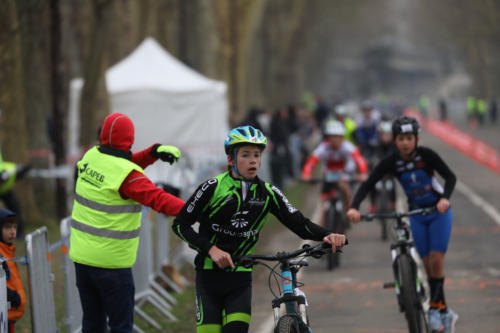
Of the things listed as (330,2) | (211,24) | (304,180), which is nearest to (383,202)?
(304,180)

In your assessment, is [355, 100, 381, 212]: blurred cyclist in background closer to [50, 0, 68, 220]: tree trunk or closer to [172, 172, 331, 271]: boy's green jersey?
[50, 0, 68, 220]: tree trunk

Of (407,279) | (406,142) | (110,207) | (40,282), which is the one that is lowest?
(407,279)

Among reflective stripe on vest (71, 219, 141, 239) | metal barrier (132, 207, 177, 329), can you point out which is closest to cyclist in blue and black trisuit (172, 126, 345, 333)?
reflective stripe on vest (71, 219, 141, 239)

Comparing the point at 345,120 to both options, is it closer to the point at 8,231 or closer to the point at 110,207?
the point at 8,231

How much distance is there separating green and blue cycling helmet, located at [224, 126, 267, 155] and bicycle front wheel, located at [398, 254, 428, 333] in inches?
109

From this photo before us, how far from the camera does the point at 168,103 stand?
24.2 metres

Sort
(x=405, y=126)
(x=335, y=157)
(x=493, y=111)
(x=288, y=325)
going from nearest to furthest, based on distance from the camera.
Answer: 1. (x=288, y=325)
2. (x=405, y=126)
3. (x=335, y=157)
4. (x=493, y=111)

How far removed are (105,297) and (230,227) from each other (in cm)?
111

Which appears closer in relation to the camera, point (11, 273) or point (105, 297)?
point (105, 297)

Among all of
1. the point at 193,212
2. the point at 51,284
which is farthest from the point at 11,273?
the point at 193,212

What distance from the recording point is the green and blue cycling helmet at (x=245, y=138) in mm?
6379

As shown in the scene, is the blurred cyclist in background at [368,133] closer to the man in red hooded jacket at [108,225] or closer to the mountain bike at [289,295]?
the man in red hooded jacket at [108,225]

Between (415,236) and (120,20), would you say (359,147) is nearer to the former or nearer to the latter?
(120,20)

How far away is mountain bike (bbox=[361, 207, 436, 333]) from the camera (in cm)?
857
